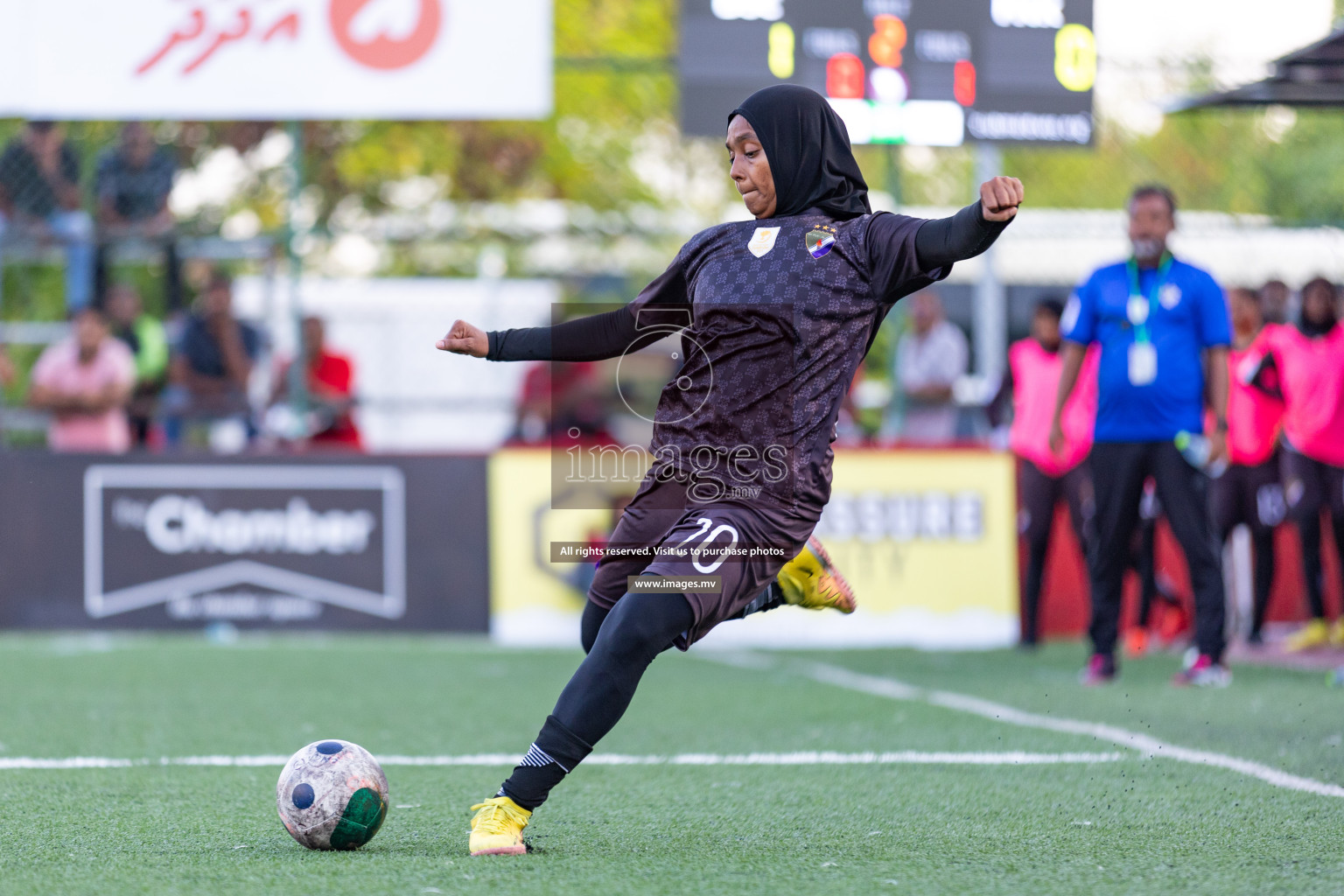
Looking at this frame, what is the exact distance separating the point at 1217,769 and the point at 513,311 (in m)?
12.5

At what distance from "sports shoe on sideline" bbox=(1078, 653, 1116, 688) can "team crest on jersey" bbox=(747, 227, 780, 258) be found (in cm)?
468

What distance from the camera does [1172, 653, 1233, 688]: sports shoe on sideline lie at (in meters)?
8.15

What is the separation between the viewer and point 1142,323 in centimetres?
816

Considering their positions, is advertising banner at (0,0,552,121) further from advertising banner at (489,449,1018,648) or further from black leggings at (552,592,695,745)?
black leggings at (552,592,695,745)

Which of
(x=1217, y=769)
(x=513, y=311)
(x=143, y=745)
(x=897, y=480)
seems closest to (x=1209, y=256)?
(x=897, y=480)

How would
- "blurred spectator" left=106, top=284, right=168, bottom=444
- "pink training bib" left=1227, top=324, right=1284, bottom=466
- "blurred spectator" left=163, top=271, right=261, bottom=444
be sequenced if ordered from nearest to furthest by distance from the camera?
"pink training bib" left=1227, top=324, right=1284, bottom=466, "blurred spectator" left=106, top=284, right=168, bottom=444, "blurred spectator" left=163, top=271, right=261, bottom=444

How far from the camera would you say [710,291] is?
4.33 m

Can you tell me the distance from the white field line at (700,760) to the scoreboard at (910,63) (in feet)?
19.6

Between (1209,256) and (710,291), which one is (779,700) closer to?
(710,291)

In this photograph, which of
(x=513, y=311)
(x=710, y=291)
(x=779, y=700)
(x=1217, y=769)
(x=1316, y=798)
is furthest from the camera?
(x=513, y=311)

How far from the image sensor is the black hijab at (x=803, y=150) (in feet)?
14.0

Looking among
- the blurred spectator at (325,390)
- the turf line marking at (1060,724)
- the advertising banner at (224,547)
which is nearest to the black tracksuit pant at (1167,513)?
the turf line marking at (1060,724)

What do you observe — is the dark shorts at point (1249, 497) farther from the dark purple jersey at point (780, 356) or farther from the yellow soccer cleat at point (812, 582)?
the dark purple jersey at point (780, 356)

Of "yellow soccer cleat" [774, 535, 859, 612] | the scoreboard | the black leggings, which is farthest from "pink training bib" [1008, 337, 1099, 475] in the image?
the black leggings
